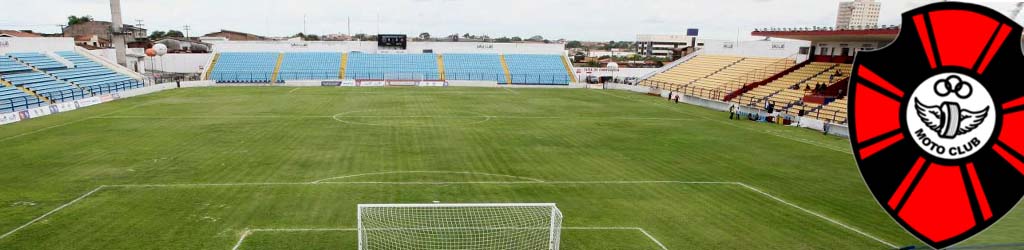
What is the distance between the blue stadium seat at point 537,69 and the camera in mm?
70375

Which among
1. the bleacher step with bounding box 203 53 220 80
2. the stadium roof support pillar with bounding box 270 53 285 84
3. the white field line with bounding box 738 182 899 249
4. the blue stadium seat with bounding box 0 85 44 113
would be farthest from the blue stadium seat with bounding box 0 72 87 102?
the white field line with bounding box 738 182 899 249

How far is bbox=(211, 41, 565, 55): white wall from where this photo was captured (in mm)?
74688

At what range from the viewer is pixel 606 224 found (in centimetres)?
1408

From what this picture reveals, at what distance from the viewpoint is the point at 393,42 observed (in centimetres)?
7800

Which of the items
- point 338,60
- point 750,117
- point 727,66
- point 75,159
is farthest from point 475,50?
point 75,159

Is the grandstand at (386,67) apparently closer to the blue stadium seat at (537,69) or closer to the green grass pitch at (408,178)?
the blue stadium seat at (537,69)

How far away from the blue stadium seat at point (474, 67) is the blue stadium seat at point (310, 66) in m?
14.5

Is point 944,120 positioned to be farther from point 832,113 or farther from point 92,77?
point 92,77

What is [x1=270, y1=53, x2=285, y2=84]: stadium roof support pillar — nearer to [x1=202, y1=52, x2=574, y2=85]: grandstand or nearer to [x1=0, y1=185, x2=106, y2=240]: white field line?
[x1=202, y1=52, x2=574, y2=85]: grandstand

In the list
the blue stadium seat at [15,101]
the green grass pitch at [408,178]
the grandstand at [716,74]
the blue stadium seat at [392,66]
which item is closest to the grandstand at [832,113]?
the green grass pitch at [408,178]

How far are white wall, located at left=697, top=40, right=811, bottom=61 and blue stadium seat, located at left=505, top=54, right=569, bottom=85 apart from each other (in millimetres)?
18641

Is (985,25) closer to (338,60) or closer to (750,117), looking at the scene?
(750,117)

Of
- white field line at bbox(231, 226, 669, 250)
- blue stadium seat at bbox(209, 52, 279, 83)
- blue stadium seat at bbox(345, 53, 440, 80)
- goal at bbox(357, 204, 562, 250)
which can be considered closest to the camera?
goal at bbox(357, 204, 562, 250)

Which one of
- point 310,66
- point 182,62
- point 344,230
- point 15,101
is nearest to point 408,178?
point 344,230
